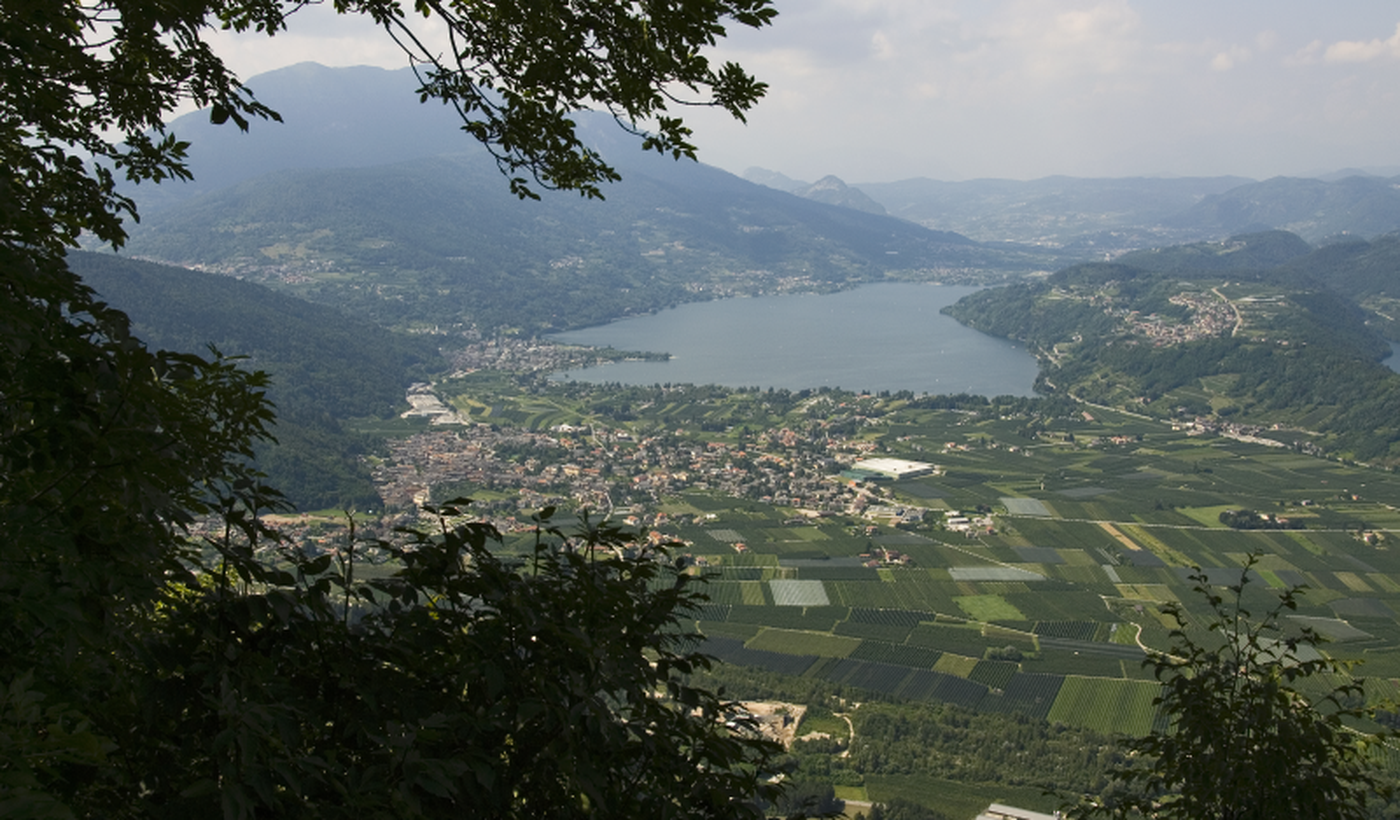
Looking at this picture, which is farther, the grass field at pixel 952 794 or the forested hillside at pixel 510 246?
the forested hillside at pixel 510 246

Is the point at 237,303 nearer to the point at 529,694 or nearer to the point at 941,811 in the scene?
the point at 941,811

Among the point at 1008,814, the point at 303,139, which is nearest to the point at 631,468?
the point at 1008,814

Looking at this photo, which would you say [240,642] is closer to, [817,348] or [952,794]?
[952,794]

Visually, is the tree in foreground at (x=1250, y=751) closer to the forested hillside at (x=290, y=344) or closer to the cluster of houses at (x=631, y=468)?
the cluster of houses at (x=631, y=468)

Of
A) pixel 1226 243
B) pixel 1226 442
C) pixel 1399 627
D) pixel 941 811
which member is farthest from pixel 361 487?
pixel 1226 243

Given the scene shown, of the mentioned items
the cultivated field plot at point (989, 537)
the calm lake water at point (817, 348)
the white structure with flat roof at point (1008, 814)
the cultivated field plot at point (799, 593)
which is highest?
the calm lake water at point (817, 348)

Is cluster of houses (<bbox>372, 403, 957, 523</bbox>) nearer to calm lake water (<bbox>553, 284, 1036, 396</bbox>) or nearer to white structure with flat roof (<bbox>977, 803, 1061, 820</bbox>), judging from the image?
calm lake water (<bbox>553, 284, 1036, 396</bbox>)

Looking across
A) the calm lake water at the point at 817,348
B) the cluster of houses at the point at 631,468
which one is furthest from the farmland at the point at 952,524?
the calm lake water at the point at 817,348
